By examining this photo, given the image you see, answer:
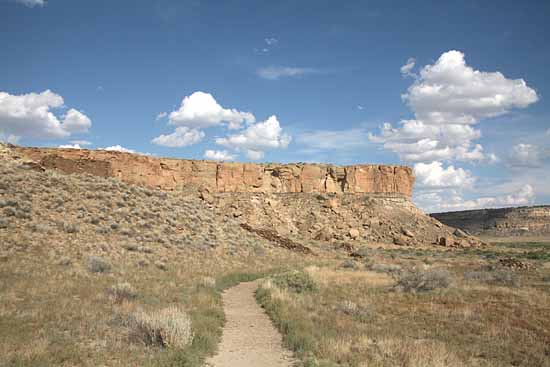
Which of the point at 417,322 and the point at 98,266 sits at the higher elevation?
the point at 98,266

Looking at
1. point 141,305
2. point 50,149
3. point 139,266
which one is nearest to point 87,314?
point 141,305

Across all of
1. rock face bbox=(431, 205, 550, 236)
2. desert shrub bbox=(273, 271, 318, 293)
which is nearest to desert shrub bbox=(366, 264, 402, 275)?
desert shrub bbox=(273, 271, 318, 293)

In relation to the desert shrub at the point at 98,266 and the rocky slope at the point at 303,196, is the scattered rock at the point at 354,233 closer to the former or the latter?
the rocky slope at the point at 303,196

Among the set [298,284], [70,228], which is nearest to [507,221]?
[298,284]

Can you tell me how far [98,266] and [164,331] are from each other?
858 cm

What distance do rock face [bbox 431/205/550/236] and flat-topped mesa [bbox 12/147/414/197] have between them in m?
38.6

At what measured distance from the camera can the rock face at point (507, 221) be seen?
85.2 m

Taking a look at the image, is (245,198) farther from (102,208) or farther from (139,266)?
(139,266)

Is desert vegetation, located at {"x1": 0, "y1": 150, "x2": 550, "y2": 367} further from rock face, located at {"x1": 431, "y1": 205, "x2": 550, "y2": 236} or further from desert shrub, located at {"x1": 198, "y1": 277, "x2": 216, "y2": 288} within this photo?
rock face, located at {"x1": 431, "y1": 205, "x2": 550, "y2": 236}

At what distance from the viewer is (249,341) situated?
345 inches

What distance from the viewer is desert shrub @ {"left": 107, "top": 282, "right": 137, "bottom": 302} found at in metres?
11.2

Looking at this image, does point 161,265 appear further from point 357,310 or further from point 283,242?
point 283,242

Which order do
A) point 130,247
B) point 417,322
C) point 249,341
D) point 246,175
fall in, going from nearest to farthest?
point 249,341, point 417,322, point 130,247, point 246,175

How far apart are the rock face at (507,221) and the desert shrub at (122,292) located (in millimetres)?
90013
